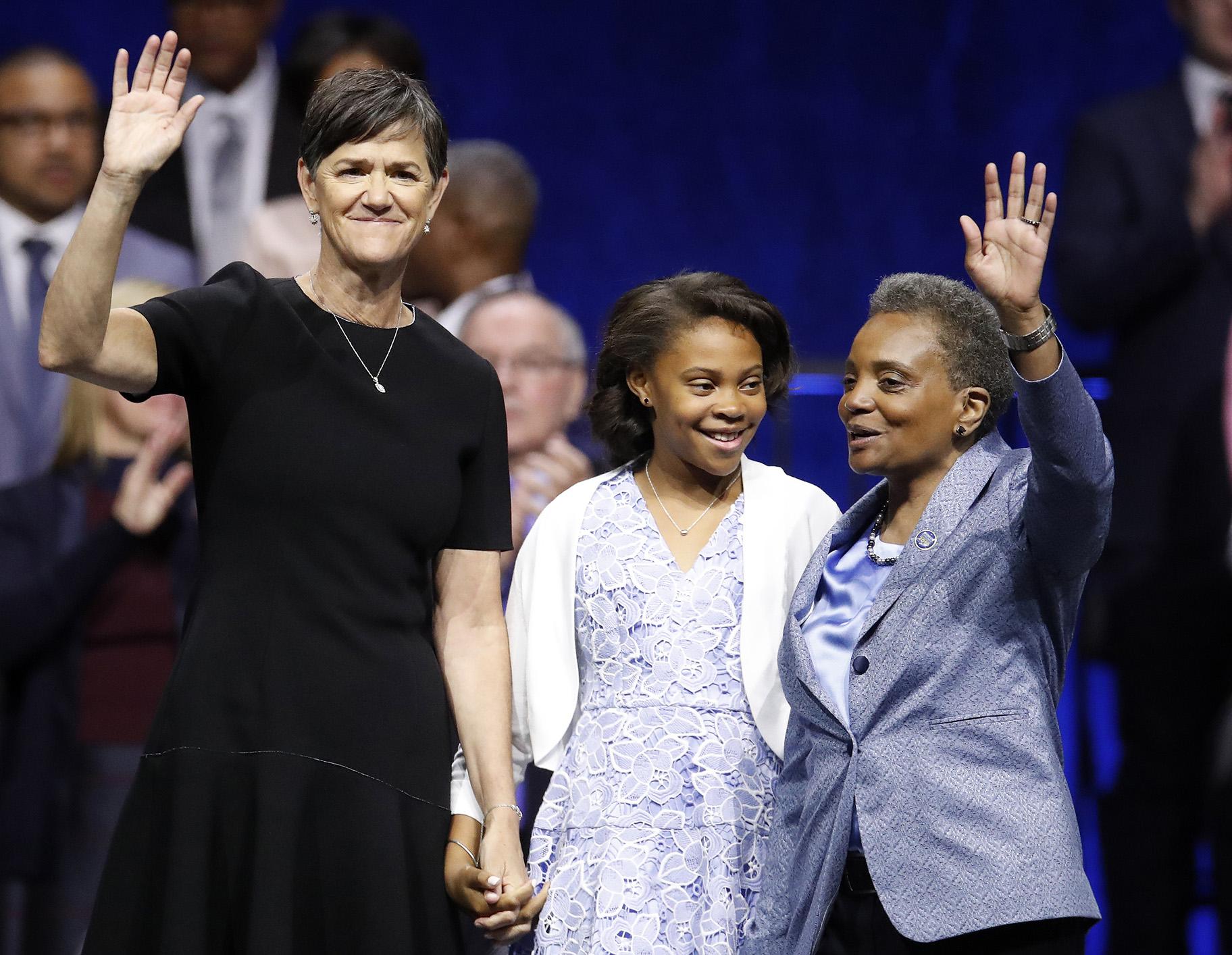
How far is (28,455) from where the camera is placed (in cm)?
439

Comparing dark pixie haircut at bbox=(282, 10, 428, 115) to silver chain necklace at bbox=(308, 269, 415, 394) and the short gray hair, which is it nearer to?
the short gray hair

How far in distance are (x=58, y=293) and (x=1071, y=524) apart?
1293mm

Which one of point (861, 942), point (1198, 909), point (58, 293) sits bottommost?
point (1198, 909)

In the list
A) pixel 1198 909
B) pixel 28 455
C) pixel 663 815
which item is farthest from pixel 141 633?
pixel 1198 909

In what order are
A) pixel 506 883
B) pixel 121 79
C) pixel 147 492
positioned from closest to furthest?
pixel 121 79, pixel 506 883, pixel 147 492

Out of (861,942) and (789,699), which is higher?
(789,699)

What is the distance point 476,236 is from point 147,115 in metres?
2.80

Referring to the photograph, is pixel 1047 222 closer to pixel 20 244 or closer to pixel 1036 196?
pixel 1036 196

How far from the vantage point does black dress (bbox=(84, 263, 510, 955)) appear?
1889 mm

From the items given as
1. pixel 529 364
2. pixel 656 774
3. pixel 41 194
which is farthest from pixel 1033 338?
pixel 41 194

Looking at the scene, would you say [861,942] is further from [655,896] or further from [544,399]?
[544,399]

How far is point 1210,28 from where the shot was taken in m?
4.54

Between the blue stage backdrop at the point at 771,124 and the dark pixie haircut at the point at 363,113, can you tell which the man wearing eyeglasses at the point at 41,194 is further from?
the dark pixie haircut at the point at 363,113

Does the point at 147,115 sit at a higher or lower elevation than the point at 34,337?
lower
